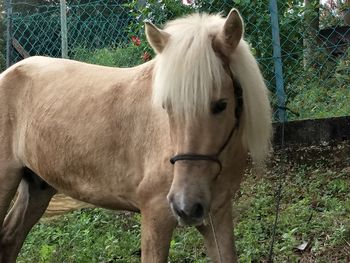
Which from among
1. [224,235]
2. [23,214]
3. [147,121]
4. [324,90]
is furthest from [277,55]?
[23,214]

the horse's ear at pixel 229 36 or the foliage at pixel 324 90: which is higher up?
the horse's ear at pixel 229 36

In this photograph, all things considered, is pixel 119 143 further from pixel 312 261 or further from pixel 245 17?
pixel 245 17

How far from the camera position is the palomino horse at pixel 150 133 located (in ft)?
9.36

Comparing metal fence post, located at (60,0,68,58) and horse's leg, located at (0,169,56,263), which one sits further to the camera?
metal fence post, located at (60,0,68,58)

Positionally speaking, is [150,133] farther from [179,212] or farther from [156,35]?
[179,212]

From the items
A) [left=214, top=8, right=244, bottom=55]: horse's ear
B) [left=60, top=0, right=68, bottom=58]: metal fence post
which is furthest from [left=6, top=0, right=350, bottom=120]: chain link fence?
[left=214, top=8, right=244, bottom=55]: horse's ear

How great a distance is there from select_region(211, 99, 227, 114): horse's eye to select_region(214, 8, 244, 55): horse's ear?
30cm

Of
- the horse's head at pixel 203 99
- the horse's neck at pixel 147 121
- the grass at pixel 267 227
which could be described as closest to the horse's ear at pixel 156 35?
the horse's head at pixel 203 99

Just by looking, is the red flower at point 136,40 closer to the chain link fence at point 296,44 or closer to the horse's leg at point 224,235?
the chain link fence at point 296,44

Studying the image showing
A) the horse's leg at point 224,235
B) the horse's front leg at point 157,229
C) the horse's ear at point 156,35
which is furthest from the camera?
the horse's leg at point 224,235

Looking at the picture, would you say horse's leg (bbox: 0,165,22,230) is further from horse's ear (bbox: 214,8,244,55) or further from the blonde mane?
horse's ear (bbox: 214,8,244,55)

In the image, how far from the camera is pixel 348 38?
540 cm

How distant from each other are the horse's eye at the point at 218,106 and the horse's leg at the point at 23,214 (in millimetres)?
2148

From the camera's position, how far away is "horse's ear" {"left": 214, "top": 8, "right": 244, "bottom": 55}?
3.02 metres
